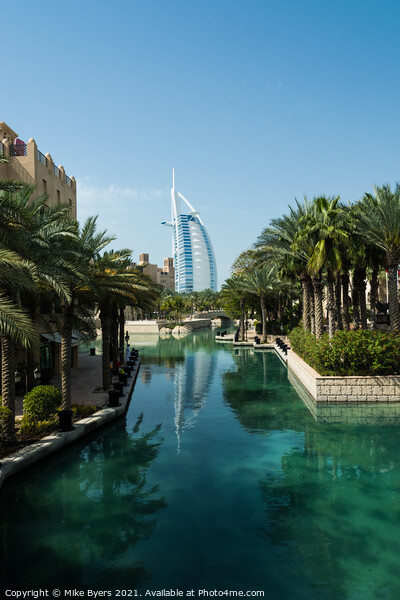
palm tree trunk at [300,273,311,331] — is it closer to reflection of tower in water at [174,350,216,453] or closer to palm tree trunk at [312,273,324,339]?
palm tree trunk at [312,273,324,339]

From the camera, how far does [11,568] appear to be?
731cm

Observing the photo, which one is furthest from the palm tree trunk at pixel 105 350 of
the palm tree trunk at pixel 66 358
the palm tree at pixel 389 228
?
the palm tree at pixel 389 228

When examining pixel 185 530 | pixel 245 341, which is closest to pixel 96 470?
pixel 185 530

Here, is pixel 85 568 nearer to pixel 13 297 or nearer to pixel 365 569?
pixel 365 569

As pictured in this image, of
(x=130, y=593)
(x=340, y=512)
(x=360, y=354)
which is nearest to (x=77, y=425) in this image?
(x=130, y=593)

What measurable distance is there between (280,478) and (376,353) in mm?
9985

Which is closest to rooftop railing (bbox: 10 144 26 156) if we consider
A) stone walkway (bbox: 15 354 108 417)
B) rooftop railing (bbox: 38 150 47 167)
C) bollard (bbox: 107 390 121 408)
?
rooftop railing (bbox: 38 150 47 167)

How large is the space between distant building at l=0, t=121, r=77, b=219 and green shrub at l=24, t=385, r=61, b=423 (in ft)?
34.3

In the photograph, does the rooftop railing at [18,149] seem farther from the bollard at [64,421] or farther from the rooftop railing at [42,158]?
the bollard at [64,421]

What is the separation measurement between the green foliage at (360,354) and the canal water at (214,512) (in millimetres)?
3653

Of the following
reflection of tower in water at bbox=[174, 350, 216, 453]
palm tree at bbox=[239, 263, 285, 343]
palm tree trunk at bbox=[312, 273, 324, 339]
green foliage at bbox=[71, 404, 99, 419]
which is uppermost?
palm tree at bbox=[239, 263, 285, 343]

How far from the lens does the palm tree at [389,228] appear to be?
1997cm

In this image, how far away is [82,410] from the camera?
645 inches

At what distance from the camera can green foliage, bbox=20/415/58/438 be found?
13.7 m
